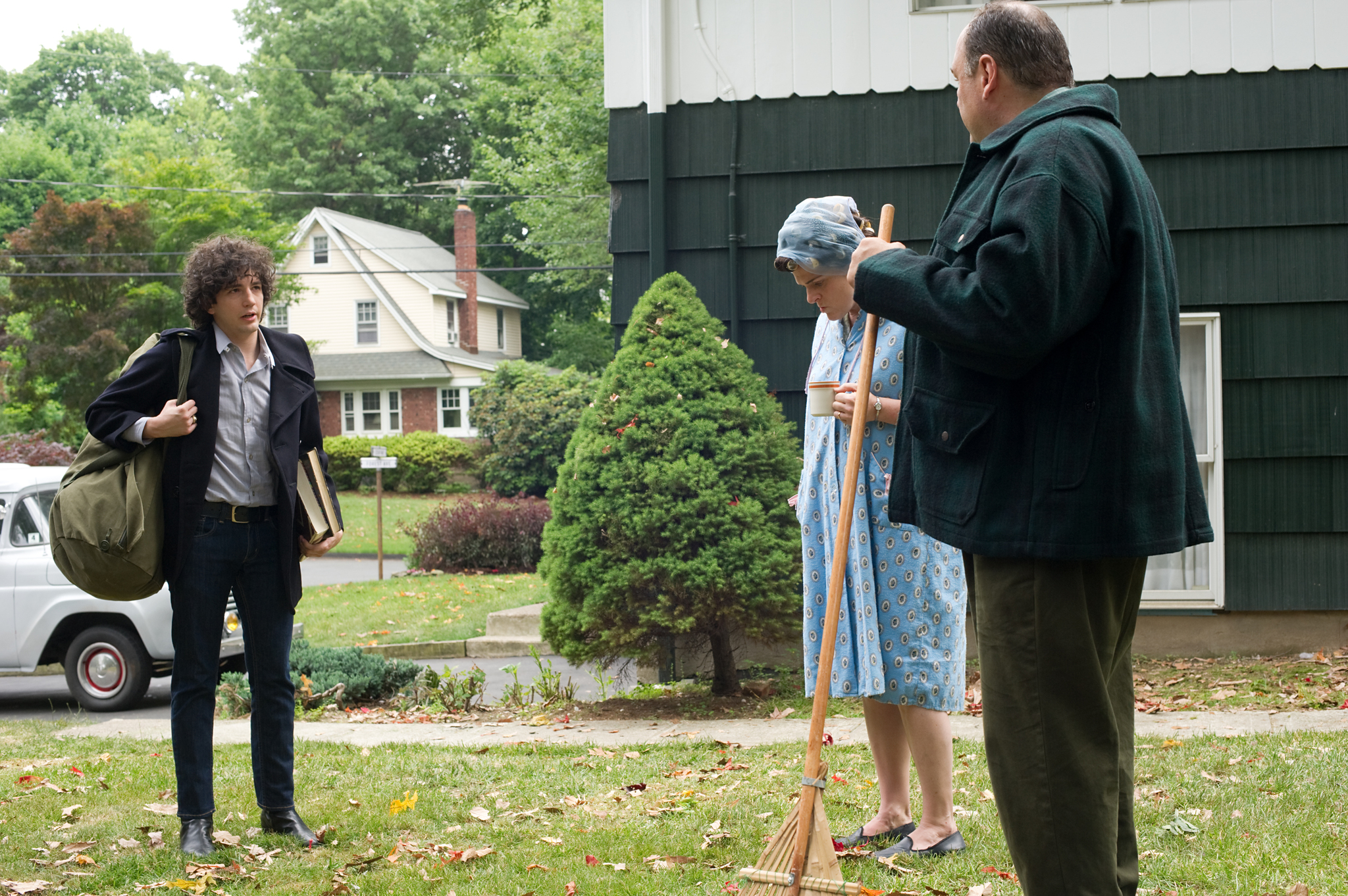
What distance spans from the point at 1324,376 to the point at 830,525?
16.8 feet

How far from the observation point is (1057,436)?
221 cm

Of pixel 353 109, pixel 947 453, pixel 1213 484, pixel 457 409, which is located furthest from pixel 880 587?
pixel 353 109

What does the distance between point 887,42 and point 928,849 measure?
5676mm

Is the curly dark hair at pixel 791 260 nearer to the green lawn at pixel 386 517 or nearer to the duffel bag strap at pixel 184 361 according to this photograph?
the duffel bag strap at pixel 184 361

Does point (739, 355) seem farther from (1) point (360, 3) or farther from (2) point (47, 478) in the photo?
(1) point (360, 3)

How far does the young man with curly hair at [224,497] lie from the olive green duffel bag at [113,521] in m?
0.05

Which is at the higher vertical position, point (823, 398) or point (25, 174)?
point (25, 174)

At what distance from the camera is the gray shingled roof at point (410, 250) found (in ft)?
133

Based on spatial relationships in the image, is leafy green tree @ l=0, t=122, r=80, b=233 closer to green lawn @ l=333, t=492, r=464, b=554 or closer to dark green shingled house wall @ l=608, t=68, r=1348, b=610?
green lawn @ l=333, t=492, r=464, b=554

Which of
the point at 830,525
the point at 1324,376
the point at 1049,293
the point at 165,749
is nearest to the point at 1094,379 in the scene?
the point at 1049,293

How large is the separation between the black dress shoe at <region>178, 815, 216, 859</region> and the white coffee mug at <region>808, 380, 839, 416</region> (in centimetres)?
253

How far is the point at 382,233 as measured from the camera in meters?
42.2

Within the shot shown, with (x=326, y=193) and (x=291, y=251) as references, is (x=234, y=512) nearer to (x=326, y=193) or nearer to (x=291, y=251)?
(x=291, y=251)

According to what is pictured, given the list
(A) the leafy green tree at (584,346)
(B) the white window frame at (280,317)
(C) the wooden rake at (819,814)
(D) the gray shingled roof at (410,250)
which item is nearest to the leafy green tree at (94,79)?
A: (B) the white window frame at (280,317)
